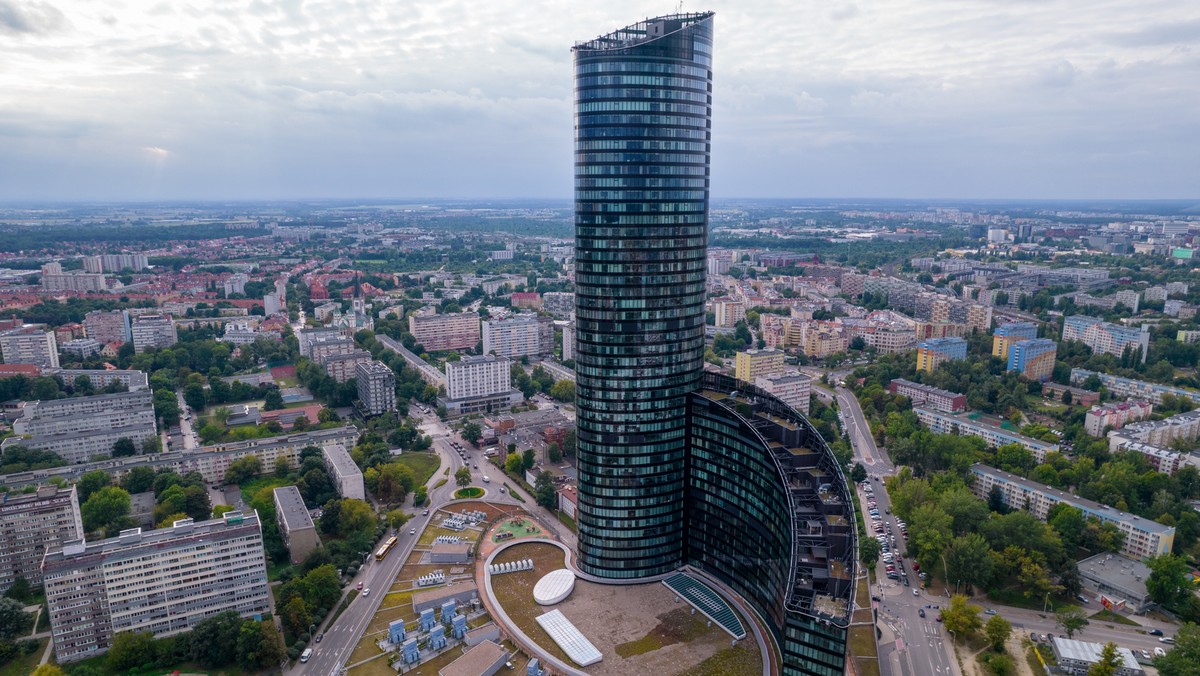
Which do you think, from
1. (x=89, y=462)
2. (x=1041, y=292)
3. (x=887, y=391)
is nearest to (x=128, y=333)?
(x=89, y=462)

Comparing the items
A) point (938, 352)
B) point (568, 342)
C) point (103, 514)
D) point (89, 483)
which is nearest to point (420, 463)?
point (103, 514)

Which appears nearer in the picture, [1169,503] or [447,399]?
[1169,503]

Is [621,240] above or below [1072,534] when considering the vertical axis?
above

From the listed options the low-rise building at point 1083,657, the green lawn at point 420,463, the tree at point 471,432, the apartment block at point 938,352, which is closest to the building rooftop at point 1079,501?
the low-rise building at point 1083,657

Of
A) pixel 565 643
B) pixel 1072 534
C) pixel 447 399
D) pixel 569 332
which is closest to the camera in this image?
pixel 565 643

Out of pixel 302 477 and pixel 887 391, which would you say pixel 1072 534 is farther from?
pixel 302 477

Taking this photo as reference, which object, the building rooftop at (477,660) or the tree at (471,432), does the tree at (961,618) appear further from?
the tree at (471,432)

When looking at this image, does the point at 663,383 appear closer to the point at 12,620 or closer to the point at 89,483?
the point at 12,620
